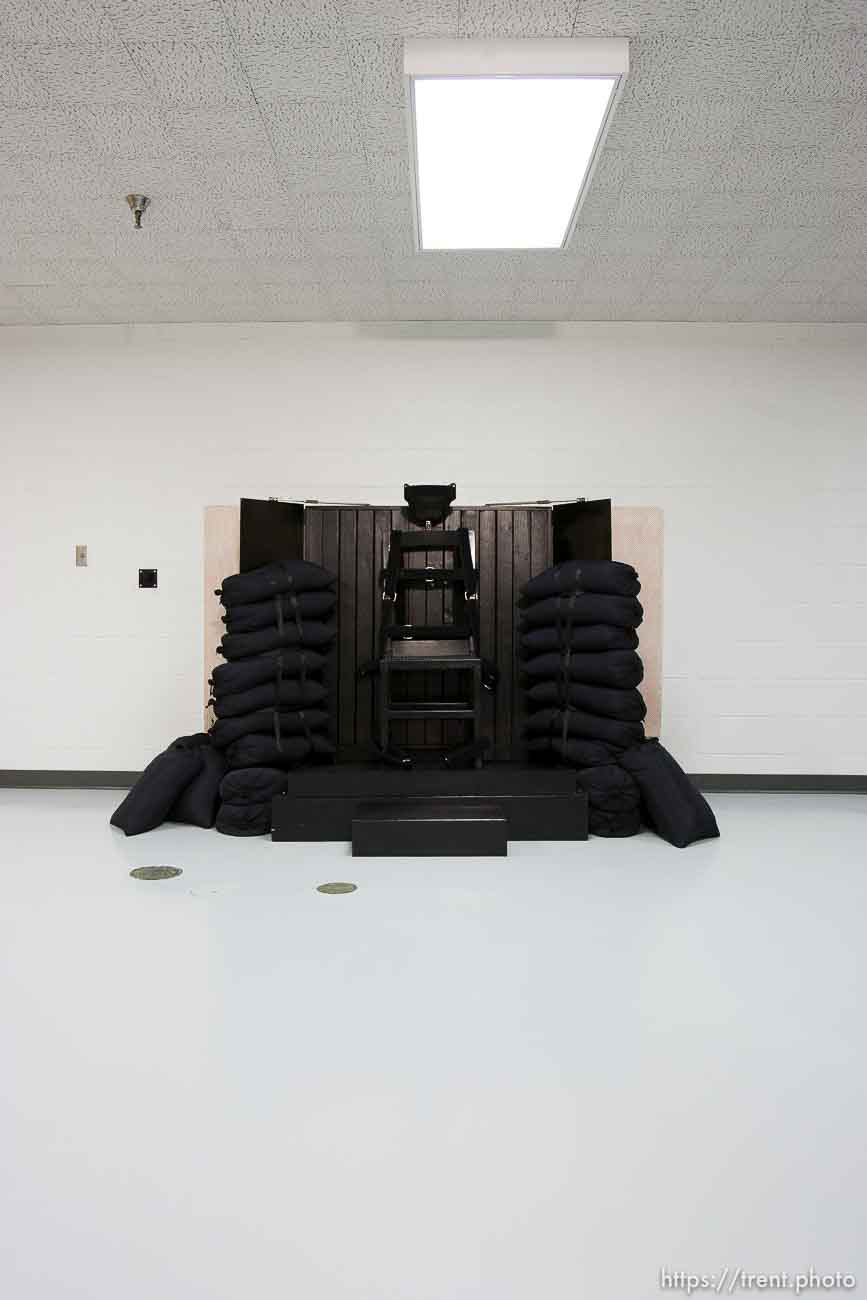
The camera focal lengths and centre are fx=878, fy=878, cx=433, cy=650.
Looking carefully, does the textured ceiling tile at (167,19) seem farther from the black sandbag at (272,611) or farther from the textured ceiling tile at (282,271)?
the black sandbag at (272,611)

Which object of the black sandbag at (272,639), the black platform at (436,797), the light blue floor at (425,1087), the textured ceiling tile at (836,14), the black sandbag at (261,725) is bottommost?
the light blue floor at (425,1087)

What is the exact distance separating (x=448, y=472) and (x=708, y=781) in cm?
237

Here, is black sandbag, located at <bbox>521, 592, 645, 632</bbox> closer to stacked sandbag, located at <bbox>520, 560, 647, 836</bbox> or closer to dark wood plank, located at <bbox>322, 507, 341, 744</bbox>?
stacked sandbag, located at <bbox>520, 560, 647, 836</bbox>

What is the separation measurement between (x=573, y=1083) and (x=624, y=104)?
A: 3029 millimetres

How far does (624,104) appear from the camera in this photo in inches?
118

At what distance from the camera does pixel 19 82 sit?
2887mm

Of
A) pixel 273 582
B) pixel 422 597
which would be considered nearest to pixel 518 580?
pixel 422 597

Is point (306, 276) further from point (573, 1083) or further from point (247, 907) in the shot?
point (573, 1083)

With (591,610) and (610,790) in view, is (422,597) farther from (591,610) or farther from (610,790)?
(610,790)

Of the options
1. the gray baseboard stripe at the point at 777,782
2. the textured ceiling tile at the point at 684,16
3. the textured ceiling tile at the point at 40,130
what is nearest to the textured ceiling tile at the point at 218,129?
the textured ceiling tile at the point at 40,130

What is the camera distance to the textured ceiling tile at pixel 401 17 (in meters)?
2.55

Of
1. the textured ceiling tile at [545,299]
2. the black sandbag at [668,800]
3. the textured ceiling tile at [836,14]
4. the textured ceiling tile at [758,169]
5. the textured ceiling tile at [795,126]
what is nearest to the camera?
the textured ceiling tile at [836,14]

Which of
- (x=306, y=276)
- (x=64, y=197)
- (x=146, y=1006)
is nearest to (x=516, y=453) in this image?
(x=306, y=276)

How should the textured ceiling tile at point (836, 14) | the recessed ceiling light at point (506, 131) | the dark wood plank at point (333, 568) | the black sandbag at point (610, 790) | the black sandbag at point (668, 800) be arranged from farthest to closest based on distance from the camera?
the dark wood plank at point (333, 568)
the black sandbag at point (610, 790)
the black sandbag at point (668, 800)
the recessed ceiling light at point (506, 131)
the textured ceiling tile at point (836, 14)
